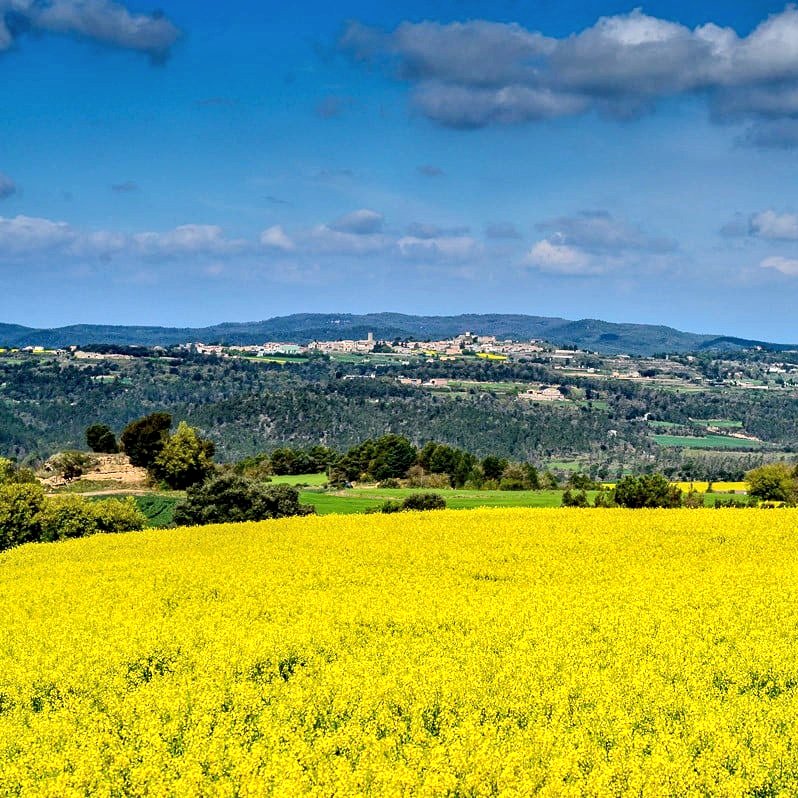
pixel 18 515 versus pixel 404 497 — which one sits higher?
pixel 18 515

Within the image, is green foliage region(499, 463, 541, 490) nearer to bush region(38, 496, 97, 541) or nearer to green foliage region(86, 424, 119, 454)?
green foliage region(86, 424, 119, 454)

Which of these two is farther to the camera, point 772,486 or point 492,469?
point 492,469

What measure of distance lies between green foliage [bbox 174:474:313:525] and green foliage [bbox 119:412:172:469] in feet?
113

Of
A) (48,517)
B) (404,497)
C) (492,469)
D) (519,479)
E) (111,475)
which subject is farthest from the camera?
(492,469)

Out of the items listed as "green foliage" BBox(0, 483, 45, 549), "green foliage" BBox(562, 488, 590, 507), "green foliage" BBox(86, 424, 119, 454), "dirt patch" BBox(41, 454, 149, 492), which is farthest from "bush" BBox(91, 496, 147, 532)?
"green foliage" BBox(86, 424, 119, 454)

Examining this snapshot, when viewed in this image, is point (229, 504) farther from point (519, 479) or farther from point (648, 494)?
point (519, 479)

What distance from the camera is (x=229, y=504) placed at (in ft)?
210

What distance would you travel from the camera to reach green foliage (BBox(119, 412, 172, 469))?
323 feet

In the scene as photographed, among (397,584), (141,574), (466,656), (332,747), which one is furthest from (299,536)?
(332,747)


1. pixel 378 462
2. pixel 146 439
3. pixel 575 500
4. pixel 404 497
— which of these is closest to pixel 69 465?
pixel 146 439

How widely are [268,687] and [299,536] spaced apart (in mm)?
24902

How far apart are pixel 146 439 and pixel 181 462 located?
10.5 meters

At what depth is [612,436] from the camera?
650 feet

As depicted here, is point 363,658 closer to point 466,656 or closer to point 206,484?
point 466,656
